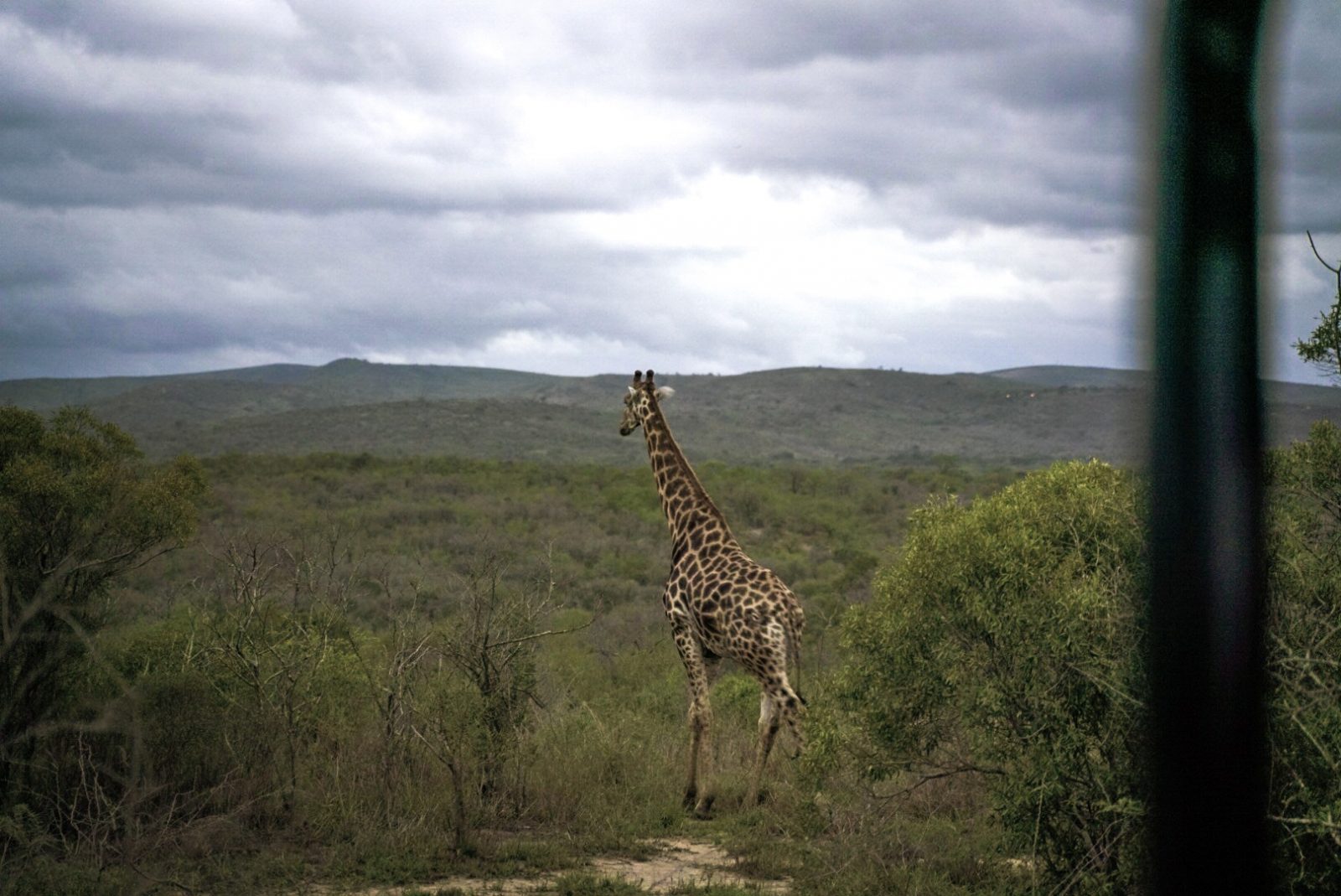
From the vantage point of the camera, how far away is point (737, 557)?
374 inches

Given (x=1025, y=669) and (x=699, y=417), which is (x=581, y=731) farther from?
(x=699, y=417)

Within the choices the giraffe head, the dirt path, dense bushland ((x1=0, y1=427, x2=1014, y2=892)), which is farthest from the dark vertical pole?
the giraffe head

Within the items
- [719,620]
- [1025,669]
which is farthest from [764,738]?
[1025,669]

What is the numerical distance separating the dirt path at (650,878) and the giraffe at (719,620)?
3.15ft

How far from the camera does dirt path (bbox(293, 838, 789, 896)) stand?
6789 mm

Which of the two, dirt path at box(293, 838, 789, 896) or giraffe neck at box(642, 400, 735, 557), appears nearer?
dirt path at box(293, 838, 789, 896)

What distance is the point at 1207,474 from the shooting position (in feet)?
21.5

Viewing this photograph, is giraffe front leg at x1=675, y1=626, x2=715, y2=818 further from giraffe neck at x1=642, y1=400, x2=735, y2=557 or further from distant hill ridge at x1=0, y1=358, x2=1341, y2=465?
distant hill ridge at x1=0, y1=358, x2=1341, y2=465

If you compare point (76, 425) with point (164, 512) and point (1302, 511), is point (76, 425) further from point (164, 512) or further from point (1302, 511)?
point (1302, 511)

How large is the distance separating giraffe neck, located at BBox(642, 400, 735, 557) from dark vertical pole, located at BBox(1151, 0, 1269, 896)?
375 cm

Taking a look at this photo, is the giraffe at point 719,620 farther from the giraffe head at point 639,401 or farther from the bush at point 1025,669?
the bush at point 1025,669

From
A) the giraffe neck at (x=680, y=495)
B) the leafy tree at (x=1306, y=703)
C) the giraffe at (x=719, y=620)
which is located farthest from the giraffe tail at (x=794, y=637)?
the leafy tree at (x=1306, y=703)

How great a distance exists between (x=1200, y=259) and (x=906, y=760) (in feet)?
11.0

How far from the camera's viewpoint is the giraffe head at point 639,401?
10.8 m
